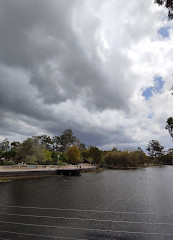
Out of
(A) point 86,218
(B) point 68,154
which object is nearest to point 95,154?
(B) point 68,154

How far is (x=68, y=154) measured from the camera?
104 metres

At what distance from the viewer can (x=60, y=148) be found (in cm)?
14612

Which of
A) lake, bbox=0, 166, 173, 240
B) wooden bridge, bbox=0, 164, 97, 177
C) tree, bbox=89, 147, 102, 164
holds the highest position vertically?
tree, bbox=89, 147, 102, 164

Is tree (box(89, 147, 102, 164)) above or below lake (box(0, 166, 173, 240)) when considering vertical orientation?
above

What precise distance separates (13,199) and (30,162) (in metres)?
42.7

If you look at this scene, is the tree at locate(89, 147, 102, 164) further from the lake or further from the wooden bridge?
the lake

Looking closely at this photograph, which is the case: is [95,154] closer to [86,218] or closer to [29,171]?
[29,171]

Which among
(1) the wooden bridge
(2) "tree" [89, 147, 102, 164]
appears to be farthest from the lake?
(2) "tree" [89, 147, 102, 164]

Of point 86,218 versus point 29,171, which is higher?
point 29,171

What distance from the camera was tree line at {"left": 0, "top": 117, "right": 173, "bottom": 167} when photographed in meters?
71.2

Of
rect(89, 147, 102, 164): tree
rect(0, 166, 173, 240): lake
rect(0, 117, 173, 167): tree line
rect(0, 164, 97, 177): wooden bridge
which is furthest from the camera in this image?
rect(89, 147, 102, 164): tree

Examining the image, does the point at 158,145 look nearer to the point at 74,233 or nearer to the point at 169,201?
the point at 169,201

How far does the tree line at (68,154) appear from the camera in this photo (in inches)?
2803

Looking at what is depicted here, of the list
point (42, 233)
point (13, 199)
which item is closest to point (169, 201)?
point (42, 233)
